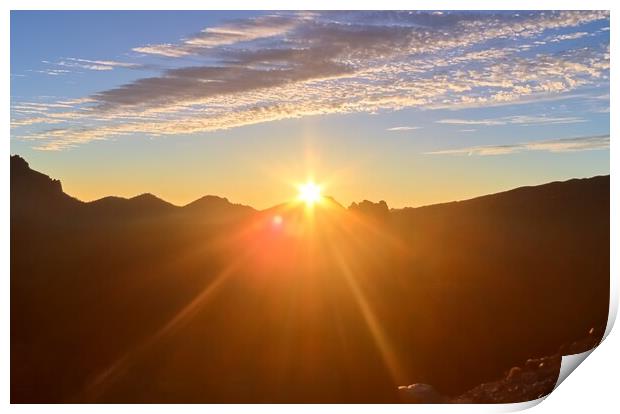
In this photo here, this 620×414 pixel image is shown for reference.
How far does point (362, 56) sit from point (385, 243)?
223cm

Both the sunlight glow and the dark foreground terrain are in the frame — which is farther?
the dark foreground terrain

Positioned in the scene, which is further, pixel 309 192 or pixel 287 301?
pixel 287 301

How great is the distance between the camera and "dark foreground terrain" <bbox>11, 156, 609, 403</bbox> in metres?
5.38

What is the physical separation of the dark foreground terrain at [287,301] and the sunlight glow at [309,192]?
16 cm

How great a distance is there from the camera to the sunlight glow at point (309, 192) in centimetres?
525

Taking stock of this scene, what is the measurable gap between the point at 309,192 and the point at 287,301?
43.3 inches

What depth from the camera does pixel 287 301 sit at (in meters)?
5.73

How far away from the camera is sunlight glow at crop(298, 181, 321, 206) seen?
5251 millimetres

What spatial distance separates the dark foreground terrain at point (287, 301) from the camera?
5.38 metres

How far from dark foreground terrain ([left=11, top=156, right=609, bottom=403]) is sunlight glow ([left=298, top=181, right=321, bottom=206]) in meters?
0.16

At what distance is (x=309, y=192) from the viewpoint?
5328mm

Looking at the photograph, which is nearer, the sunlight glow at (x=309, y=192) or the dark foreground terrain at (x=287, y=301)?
the sunlight glow at (x=309, y=192)

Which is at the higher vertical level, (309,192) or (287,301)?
(309,192)

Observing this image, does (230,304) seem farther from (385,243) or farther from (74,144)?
(74,144)
